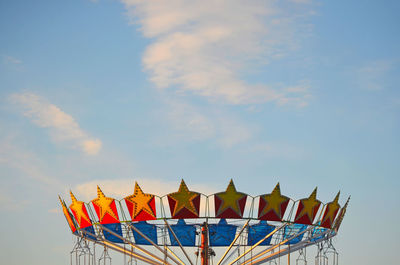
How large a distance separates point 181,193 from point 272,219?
6594mm

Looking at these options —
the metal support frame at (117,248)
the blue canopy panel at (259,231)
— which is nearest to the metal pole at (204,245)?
the metal support frame at (117,248)

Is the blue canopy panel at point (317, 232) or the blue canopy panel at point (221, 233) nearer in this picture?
the blue canopy panel at point (317, 232)

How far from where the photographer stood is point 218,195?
40.5 metres

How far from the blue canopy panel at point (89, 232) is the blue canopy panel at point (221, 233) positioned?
30.1ft

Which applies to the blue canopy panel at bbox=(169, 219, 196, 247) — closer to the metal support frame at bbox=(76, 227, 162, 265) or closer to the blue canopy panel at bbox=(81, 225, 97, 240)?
the metal support frame at bbox=(76, 227, 162, 265)

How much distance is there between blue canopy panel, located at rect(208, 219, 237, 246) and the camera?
49.2m

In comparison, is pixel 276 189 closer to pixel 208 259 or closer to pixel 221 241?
pixel 208 259

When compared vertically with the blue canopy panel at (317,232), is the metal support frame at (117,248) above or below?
below

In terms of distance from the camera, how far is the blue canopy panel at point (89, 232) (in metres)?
45.6

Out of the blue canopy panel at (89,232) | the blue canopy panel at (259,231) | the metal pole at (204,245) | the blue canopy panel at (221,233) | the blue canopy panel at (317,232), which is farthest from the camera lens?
the blue canopy panel at (259,231)

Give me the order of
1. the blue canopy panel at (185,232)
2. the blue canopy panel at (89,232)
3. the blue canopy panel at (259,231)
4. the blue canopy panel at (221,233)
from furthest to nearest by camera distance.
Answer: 1. the blue canopy panel at (259,231)
2. the blue canopy panel at (221,233)
3. the blue canopy panel at (185,232)
4. the blue canopy panel at (89,232)

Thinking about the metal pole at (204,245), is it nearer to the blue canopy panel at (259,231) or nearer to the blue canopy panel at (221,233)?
the blue canopy panel at (221,233)

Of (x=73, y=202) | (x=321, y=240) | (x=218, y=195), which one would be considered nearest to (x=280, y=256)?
(x=321, y=240)

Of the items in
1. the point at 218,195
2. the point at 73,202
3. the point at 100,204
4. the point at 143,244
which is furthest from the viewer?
the point at 143,244
